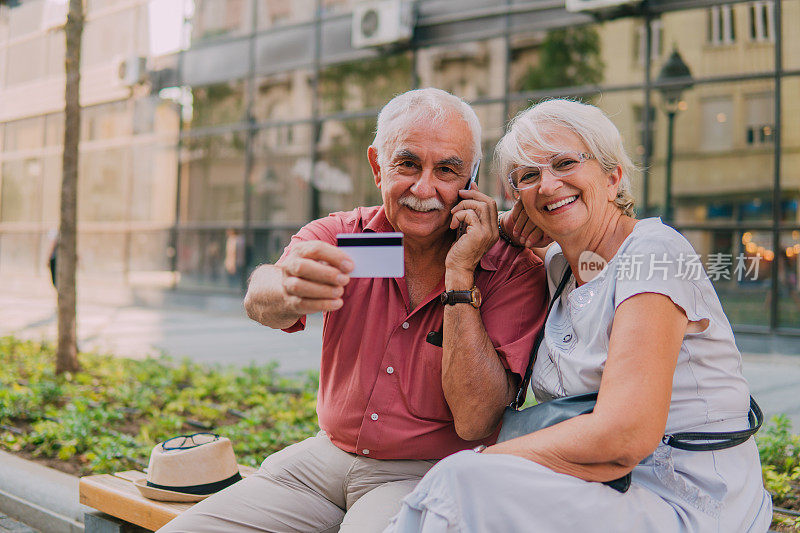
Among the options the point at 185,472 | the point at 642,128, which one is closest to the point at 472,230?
the point at 185,472

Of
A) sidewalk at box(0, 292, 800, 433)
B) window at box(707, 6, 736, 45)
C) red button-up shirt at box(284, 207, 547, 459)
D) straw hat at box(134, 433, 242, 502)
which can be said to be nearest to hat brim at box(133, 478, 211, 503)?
straw hat at box(134, 433, 242, 502)

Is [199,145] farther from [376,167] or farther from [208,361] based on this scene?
[376,167]

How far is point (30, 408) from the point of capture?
202 inches

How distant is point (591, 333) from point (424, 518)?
671 mm

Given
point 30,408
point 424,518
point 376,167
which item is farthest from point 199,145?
point 424,518

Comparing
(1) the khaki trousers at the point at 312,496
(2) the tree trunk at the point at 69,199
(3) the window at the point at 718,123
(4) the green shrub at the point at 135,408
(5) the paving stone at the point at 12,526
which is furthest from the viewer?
(3) the window at the point at 718,123

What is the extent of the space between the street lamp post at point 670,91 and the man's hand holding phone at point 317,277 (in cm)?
892

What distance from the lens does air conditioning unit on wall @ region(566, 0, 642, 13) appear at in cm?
946

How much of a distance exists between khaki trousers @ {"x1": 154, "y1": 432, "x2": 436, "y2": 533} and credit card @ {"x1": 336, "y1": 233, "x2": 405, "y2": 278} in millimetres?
738

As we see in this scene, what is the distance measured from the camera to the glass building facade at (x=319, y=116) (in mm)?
9336

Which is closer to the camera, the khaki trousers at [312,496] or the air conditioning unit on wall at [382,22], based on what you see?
the khaki trousers at [312,496]

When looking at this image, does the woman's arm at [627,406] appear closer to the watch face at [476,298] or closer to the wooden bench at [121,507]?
the watch face at [476,298]

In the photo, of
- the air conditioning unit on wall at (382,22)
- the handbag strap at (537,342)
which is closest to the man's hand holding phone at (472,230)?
the handbag strap at (537,342)

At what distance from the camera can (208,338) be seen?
1019 centimetres
